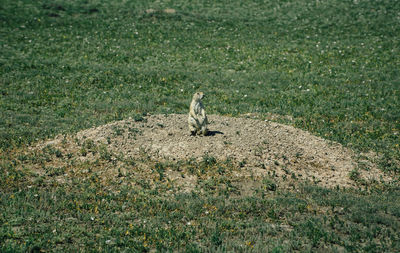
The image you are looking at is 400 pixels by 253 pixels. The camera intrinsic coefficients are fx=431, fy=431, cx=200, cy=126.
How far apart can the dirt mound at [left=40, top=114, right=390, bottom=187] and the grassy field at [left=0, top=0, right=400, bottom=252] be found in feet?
2.10

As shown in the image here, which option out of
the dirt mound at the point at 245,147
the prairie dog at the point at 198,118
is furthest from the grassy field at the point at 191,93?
the prairie dog at the point at 198,118

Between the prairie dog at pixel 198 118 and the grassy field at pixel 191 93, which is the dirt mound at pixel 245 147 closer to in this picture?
the prairie dog at pixel 198 118

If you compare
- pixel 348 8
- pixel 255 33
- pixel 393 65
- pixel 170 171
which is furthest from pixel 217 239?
pixel 348 8

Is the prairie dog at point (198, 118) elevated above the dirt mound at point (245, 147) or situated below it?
above

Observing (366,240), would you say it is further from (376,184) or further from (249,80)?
(249,80)

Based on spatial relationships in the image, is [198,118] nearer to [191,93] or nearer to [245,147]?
[245,147]

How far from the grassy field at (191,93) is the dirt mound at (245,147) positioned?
64 centimetres

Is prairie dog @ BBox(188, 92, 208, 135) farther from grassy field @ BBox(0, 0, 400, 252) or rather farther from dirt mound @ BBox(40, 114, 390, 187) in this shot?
grassy field @ BBox(0, 0, 400, 252)

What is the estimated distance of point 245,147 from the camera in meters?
10.9

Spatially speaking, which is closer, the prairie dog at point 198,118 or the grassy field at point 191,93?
the grassy field at point 191,93

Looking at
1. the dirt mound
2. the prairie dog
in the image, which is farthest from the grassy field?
the prairie dog

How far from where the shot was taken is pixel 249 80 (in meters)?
18.5

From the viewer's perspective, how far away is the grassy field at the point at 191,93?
7688 millimetres

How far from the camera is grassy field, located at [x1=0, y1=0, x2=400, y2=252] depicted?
303 inches
